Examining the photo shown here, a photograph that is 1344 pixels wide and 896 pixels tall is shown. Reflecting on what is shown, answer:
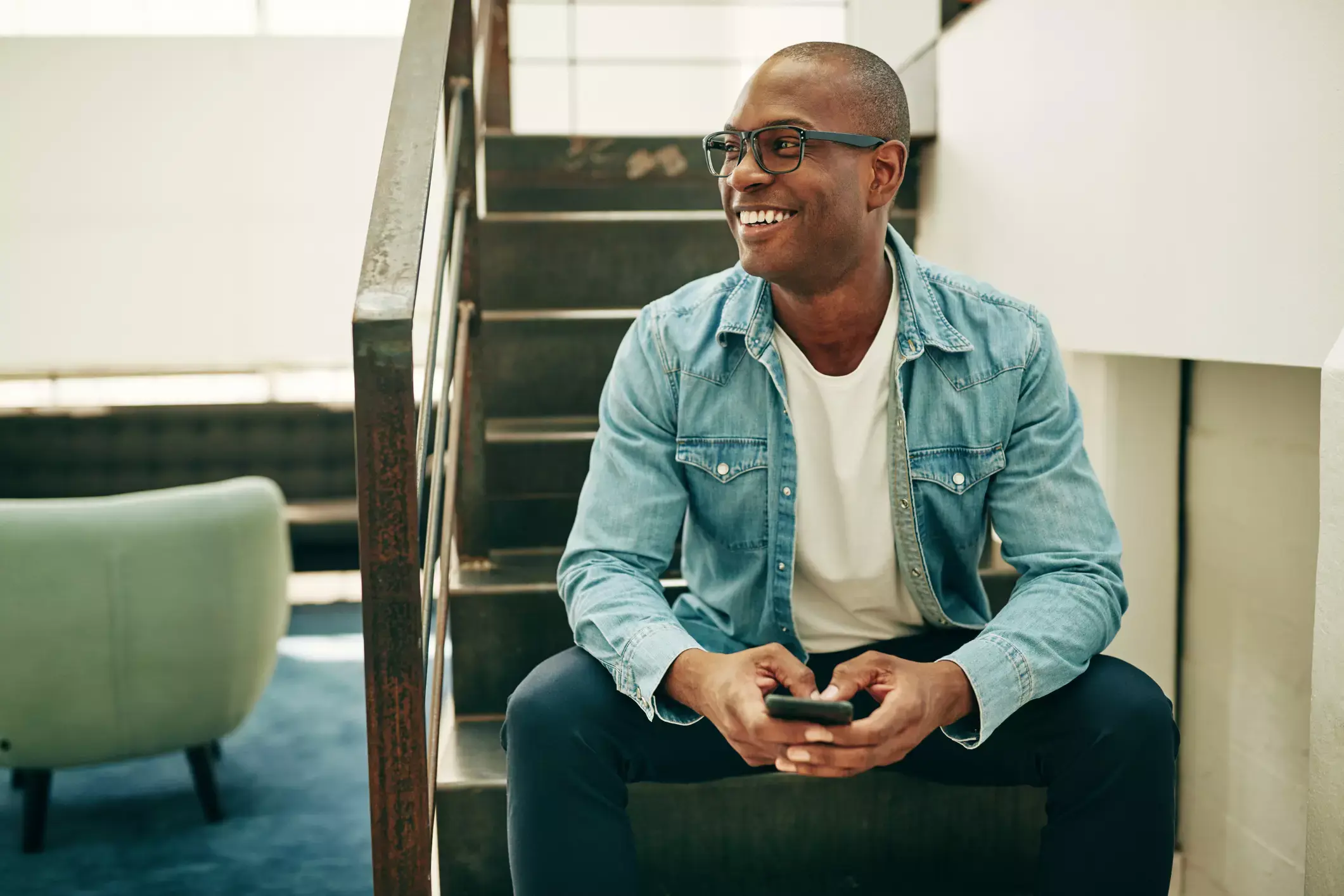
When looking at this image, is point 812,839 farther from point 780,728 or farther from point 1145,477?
point 1145,477

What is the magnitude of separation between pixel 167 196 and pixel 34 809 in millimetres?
3968

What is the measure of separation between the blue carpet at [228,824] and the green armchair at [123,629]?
3.9 inches

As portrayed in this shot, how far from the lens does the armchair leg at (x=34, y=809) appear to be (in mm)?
2107

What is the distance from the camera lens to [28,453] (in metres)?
4.45

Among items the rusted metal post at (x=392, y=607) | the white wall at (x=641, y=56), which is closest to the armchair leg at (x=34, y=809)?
the rusted metal post at (x=392, y=607)

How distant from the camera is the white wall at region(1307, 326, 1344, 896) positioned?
3.57ft

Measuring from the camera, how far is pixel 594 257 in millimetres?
2305

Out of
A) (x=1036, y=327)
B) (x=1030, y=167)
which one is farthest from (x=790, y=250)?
(x=1030, y=167)

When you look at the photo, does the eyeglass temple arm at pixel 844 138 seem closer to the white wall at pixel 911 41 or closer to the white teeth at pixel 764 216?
the white teeth at pixel 764 216

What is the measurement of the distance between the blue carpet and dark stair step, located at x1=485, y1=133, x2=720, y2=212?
1362 mm

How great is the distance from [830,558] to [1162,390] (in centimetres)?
79

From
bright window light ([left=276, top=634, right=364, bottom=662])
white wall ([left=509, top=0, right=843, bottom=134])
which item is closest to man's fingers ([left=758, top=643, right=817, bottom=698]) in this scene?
bright window light ([left=276, top=634, right=364, bottom=662])

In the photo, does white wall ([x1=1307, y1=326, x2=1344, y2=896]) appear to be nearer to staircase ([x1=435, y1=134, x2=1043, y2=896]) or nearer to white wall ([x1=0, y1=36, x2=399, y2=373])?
staircase ([x1=435, y1=134, x2=1043, y2=896])

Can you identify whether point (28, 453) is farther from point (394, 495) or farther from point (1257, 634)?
point (1257, 634)
